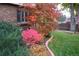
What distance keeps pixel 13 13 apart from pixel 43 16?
1.10ft

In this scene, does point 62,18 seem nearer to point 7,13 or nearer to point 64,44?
point 64,44

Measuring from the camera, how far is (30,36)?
5828 mm

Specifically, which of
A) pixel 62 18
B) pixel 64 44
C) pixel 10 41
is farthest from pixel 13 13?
pixel 64 44

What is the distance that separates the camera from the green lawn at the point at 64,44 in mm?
5797

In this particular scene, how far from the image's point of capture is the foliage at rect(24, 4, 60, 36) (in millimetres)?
5832

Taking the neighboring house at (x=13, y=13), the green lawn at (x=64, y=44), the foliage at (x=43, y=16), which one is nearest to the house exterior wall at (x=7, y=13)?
the neighboring house at (x=13, y=13)

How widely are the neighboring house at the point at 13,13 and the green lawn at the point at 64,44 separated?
393mm

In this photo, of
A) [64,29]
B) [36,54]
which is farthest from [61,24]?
[36,54]

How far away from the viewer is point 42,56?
579 centimetres

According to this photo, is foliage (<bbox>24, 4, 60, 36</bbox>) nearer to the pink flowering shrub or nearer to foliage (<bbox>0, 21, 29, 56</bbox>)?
the pink flowering shrub

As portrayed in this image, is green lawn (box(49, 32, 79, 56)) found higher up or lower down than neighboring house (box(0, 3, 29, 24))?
lower down

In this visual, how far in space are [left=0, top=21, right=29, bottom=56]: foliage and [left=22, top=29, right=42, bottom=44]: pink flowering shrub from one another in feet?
0.19

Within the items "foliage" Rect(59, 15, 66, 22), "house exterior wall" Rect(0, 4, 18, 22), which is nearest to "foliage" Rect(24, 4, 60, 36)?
"foliage" Rect(59, 15, 66, 22)

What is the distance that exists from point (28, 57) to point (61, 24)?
1.70ft
